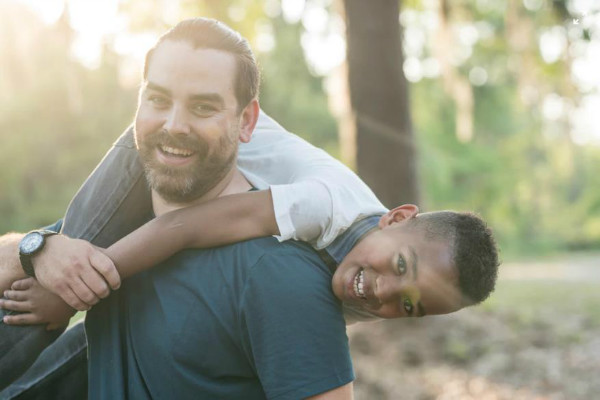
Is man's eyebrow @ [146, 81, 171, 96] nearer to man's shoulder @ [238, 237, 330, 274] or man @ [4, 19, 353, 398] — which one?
man @ [4, 19, 353, 398]

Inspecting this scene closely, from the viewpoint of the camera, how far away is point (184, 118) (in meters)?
2.33

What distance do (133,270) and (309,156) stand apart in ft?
2.40

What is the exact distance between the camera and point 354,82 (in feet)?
25.5

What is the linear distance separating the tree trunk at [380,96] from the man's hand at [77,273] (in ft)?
18.5

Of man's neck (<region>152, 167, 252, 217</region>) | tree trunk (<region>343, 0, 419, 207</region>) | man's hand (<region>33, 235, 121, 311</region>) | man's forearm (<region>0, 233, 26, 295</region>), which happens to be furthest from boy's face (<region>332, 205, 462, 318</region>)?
tree trunk (<region>343, 0, 419, 207</region>)

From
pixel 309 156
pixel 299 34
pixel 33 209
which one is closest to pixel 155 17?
pixel 309 156

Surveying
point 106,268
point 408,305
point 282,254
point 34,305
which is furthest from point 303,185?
point 34,305

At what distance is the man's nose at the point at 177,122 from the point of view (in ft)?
7.55

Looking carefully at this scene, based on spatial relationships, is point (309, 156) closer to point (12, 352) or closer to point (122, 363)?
point (122, 363)

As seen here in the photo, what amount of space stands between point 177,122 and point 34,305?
696 millimetres

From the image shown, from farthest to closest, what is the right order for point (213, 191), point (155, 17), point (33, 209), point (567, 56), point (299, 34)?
1. point (299, 34)
2. point (33, 209)
3. point (155, 17)
4. point (567, 56)
5. point (213, 191)

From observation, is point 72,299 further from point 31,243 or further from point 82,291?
point 31,243

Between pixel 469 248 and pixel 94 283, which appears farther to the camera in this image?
pixel 469 248

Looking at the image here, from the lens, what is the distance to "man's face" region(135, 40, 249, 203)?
2.33 metres
